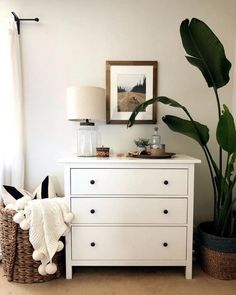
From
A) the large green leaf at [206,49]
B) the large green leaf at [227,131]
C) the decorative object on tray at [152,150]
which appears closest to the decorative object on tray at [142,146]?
the decorative object on tray at [152,150]

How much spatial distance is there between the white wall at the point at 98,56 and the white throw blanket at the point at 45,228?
55 cm

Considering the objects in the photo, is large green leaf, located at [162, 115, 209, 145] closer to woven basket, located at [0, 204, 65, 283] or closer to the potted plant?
the potted plant

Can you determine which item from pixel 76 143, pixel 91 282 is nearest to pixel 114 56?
pixel 76 143

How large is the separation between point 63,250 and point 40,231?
34 cm

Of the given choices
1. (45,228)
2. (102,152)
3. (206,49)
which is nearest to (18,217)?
(45,228)

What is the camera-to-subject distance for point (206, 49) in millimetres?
1749

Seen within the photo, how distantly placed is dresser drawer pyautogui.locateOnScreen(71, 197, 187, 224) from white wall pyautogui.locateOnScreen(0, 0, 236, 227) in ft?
1.88

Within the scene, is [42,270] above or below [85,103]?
below

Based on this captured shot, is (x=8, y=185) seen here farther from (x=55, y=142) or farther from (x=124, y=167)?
(x=124, y=167)

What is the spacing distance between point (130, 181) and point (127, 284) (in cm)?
77

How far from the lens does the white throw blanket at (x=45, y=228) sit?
1.73 m

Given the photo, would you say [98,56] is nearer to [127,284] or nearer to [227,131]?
A: [227,131]

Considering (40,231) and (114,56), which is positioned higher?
(114,56)

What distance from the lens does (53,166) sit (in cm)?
232
